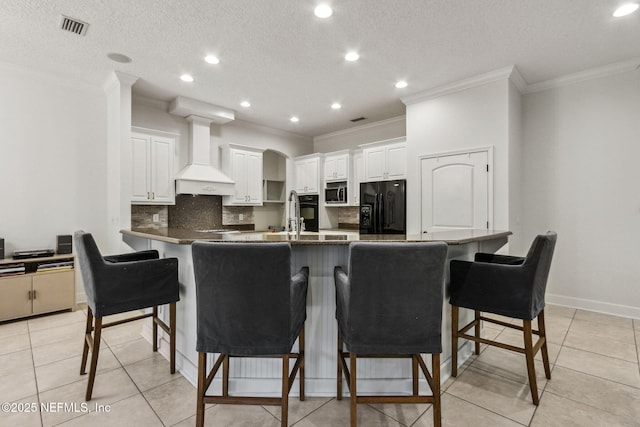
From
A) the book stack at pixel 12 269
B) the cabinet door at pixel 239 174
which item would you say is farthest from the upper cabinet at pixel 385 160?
the book stack at pixel 12 269

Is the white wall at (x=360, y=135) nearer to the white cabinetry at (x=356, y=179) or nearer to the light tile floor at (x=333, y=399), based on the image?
the white cabinetry at (x=356, y=179)

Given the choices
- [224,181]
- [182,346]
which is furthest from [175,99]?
[182,346]

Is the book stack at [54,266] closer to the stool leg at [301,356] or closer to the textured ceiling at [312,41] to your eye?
the textured ceiling at [312,41]

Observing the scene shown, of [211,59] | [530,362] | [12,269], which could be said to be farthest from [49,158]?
[530,362]

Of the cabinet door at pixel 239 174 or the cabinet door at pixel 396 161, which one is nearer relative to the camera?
the cabinet door at pixel 396 161

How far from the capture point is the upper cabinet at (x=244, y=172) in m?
5.33

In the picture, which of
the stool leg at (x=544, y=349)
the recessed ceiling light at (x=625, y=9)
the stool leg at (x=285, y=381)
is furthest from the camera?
the recessed ceiling light at (x=625, y=9)

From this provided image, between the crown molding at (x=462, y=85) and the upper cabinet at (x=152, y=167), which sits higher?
the crown molding at (x=462, y=85)

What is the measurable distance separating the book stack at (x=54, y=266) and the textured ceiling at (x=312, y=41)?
2.28m

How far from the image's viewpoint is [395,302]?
1.41 metres

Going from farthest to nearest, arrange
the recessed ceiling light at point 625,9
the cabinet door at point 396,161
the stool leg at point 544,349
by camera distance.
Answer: the cabinet door at point 396,161, the recessed ceiling light at point 625,9, the stool leg at point 544,349

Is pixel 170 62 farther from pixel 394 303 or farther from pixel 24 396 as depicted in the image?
pixel 394 303

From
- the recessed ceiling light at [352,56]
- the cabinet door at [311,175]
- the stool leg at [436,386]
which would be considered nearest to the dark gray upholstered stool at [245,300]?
the stool leg at [436,386]

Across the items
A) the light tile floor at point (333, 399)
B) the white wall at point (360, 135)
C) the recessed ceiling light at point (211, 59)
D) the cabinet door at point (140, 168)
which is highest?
the recessed ceiling light at point (211, 59)
